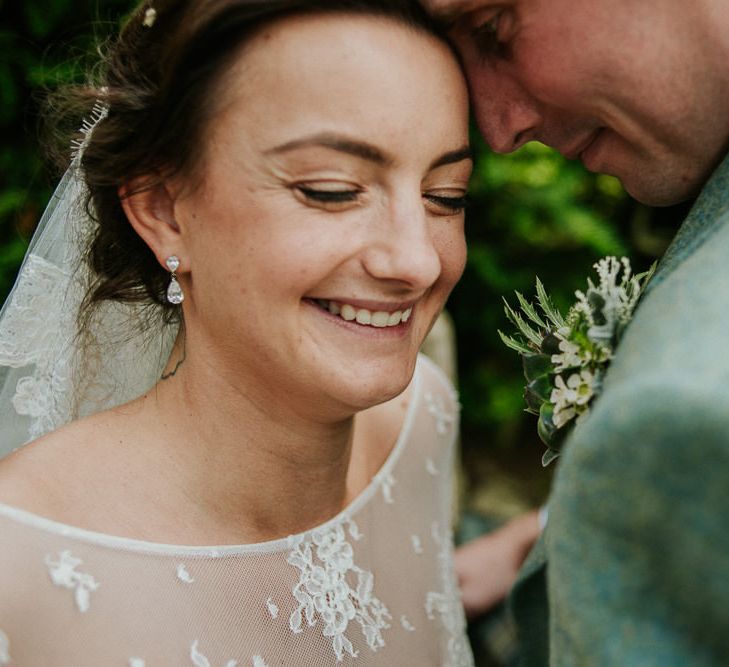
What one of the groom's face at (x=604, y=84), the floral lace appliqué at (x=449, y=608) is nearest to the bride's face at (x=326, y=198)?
the groom's face at (x=604, y=84)

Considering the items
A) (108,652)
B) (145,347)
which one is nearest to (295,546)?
(108,652)

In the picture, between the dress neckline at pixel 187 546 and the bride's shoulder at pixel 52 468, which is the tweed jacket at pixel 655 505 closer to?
the dress neckline at pixel 187 546

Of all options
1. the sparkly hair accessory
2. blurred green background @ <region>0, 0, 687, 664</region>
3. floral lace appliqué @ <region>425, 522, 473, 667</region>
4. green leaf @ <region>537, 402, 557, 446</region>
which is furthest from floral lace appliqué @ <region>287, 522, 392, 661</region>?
blurred green background @ <region>0, 0, 687, 664</region>

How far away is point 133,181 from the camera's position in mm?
2059

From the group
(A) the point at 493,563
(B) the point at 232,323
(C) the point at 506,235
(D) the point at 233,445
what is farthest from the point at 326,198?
(C) the point at 506,235

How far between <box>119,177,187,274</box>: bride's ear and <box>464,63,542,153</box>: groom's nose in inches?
30.9

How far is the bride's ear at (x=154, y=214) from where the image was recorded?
2.04m

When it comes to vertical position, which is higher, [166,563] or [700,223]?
[700,223]

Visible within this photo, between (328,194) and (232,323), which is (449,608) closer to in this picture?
(232,323)

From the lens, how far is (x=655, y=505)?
1.06 metres

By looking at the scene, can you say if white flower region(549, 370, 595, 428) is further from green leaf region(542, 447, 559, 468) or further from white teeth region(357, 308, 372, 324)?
white teeth region(357, 308, 372, 324)

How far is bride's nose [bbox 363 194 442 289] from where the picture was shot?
6.13 feet

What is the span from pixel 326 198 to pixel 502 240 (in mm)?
3181

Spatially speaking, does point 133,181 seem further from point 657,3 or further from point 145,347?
point 657,3
